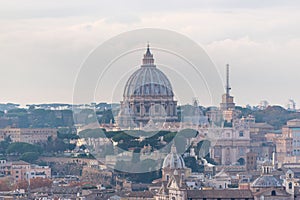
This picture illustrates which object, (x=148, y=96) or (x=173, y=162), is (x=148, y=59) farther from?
(x=173, y=162)

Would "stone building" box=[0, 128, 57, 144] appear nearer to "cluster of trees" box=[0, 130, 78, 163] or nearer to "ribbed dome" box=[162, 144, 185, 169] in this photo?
"cluster of trees" box=[0, 130, 78, 163]

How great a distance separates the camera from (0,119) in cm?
12431

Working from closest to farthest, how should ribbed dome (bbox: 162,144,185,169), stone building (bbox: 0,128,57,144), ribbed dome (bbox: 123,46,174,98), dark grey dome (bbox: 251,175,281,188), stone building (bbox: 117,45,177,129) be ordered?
dark grey dome (bbox: 251,175,281,188) < ribbed dome (bbox: 162,144,185,169) < stone building (bbox: 0,128,57,144) < stone building (bbox: 117,45,177,129) < ribbed dome (bbox: 123,46,174,98)

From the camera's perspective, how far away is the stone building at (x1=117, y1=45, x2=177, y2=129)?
353ft

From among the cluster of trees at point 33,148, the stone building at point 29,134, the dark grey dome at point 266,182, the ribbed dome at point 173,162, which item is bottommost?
the dark grey dome at point 266,182

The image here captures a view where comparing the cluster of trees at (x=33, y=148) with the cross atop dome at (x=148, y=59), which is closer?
the cluster of trees at (x=33, y=148)

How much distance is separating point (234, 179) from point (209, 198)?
47.8 feet

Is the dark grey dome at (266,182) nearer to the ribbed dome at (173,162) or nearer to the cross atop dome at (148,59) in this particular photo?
the ribbed dome at (173,162)

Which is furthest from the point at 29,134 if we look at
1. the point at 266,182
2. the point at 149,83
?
the point at 266,182

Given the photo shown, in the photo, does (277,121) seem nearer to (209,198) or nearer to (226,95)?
(226,95)

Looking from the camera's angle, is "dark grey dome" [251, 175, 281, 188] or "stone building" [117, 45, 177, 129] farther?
"stone building" [117, 45, 177, 129]

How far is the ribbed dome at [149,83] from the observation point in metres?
110

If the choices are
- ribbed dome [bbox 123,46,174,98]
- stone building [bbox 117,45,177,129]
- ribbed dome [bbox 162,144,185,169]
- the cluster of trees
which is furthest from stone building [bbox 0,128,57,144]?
ribbed dome [bbox 162,144,185,169]

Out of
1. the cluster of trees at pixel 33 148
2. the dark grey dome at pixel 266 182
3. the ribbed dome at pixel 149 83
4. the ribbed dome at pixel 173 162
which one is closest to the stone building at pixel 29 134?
the cluster of trees at pixel 33 148
